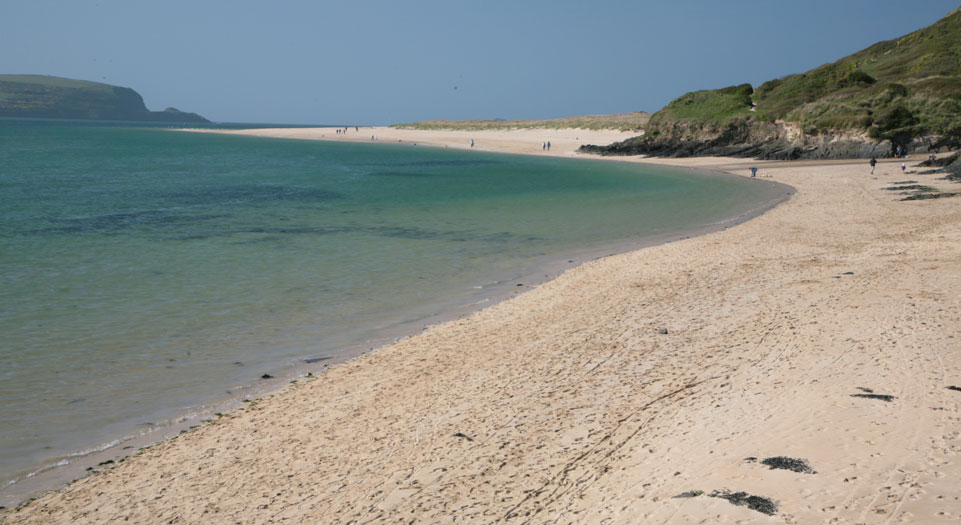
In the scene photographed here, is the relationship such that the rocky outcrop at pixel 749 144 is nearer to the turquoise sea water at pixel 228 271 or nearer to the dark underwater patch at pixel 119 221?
the turquoise sea water at pixel 228 271

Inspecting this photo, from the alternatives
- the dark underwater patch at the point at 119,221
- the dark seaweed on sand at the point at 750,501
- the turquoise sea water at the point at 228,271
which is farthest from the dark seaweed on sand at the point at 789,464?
the dark underwater patch at the point at 119,221

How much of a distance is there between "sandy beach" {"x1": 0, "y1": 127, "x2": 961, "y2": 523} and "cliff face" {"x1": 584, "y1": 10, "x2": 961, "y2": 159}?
45.1 metres

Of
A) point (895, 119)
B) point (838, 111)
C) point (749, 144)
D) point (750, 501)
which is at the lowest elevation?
point (750, 501)

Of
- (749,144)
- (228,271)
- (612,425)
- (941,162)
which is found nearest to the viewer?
(612,425)

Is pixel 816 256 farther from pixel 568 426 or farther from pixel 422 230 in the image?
pixel 422 230

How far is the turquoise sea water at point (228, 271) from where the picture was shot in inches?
379

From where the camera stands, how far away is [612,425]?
7.40m

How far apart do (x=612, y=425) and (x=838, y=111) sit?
57886mm

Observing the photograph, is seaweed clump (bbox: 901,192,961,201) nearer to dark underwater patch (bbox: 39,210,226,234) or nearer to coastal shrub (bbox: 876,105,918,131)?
coastal shrub (bbox: 876,105,918,131)

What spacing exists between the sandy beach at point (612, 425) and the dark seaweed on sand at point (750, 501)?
0.17ft

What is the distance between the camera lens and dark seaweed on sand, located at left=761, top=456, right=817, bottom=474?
5.75m

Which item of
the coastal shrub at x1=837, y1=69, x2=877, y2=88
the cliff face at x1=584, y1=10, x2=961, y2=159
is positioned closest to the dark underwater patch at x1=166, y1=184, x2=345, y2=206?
the cliff face at x1=584, y1=10, x2=961, y2=159

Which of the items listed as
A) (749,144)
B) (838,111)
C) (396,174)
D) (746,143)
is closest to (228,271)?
(396,174)

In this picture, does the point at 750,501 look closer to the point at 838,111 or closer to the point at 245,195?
the point at 245,195
